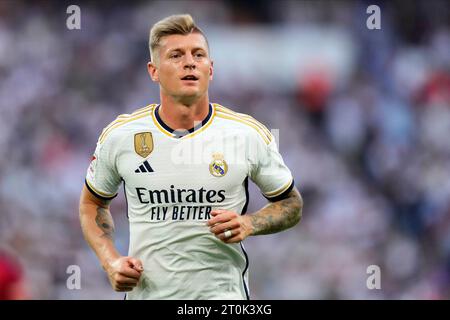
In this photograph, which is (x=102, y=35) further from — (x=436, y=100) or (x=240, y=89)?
(x=436, y=100)

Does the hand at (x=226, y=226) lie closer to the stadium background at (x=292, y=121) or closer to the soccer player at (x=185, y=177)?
the soccer player at (x=185, y=177)

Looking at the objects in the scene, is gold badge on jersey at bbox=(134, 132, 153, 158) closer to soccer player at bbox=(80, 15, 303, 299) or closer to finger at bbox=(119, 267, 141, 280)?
soccer player at bbox=(80, 15, 303, 299)

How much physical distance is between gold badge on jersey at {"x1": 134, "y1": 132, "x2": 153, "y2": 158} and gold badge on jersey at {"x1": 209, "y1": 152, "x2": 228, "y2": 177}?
0.37m

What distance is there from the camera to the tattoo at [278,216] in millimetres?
4488

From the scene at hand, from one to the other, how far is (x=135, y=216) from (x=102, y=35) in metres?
7.89

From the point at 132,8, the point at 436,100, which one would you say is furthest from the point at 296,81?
the point at 132,8

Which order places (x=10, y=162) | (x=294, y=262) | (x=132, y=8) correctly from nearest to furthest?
(x=294, y=262)
(x=10, y=162)
(x=132, y=8)

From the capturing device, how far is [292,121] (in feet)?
36.9

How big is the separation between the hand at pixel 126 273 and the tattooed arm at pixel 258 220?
0.50 m

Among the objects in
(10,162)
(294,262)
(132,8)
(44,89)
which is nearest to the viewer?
(294,262)

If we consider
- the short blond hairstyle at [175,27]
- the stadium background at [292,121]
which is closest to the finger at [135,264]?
the short blond hairstyle at [175,27]

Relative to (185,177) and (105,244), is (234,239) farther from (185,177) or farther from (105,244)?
(105,244)
